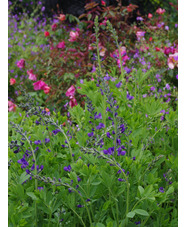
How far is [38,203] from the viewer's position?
1.25m

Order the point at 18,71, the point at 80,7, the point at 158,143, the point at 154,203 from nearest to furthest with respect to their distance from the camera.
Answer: the point at 154,203
the point at 158,143
the point at 18,71
the point at 80,7

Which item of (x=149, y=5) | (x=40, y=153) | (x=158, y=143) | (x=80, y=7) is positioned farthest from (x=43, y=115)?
→ (x=149, y=5)

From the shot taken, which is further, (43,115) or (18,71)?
(18,71)

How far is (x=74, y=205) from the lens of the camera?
1.21 m

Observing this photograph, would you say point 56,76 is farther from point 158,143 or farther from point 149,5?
point 149,5

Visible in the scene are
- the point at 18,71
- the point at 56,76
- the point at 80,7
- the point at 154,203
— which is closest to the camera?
→ the point at 154,203

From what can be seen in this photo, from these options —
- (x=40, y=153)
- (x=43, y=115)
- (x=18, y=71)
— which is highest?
(x=43, y=115)

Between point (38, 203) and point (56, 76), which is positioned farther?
point (56, 76)

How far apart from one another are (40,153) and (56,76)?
3.04 meters
